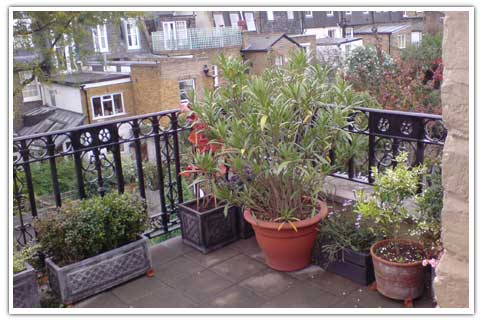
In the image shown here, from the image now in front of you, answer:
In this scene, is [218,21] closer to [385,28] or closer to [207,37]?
[207,37]

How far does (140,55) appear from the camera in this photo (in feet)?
→ 70.1

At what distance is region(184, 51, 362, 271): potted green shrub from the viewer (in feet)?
9.63

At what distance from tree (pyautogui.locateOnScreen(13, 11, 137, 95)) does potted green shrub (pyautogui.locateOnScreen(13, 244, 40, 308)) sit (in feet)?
26.6

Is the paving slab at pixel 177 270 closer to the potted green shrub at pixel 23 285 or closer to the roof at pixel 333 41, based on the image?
the potted green shrub at pixel 23 285

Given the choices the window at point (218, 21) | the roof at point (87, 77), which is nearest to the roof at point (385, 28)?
the window at point (218, 21)

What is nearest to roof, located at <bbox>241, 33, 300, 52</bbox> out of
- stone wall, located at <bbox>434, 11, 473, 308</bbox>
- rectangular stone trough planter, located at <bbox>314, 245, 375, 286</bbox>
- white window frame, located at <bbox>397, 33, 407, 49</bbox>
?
white window frame, located at <bbox>397, 33, 407, 49</bbox>

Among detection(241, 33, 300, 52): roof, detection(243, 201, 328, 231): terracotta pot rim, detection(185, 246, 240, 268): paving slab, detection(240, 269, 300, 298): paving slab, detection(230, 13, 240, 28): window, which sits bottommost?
detection(240, 269, 300, 298): paving slab

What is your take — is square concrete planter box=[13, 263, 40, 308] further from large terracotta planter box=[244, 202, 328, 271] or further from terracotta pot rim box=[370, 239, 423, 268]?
terracotta pot rim box=[370, 239, 423, 268]

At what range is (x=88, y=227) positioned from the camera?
296 cm

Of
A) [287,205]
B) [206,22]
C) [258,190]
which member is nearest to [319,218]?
[287,205]

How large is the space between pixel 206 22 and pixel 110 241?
18486mm

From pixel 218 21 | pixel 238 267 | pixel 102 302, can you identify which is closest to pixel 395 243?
pixel 238 267

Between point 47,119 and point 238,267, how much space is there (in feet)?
59.8

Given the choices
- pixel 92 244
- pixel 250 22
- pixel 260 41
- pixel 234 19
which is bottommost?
pixel 92 244
